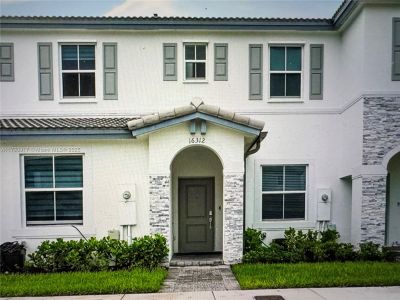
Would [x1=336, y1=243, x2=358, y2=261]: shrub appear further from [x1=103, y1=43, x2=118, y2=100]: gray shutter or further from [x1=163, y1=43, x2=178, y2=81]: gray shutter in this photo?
[x1=103, y1=43, x2=118, y2=100]: gray shutter

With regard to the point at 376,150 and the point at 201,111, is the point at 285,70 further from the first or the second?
the point at 201,111

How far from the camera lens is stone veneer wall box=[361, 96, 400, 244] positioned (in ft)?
31.1

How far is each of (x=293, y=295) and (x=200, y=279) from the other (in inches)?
84.1

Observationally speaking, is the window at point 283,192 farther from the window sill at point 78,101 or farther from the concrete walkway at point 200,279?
the window sill at point 78,101

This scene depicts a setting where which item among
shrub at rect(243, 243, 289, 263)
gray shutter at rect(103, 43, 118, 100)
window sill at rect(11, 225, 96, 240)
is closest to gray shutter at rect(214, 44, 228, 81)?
gray shutter at rect(103, 43, 118, 100)

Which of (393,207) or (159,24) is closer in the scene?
(159,24)

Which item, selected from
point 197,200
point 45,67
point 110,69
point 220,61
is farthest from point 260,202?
point 45,67

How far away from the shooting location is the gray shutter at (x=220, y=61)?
10.9m

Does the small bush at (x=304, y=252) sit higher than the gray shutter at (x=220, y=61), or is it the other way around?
the gray shutter at (x=220, y=61)

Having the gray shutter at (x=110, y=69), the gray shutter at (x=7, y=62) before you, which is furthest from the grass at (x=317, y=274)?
the gray shutter at (x=7, y=62)

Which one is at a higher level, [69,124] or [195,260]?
[69,124]

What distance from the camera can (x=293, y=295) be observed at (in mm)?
6477

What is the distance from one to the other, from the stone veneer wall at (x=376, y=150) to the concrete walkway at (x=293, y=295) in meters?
2.93

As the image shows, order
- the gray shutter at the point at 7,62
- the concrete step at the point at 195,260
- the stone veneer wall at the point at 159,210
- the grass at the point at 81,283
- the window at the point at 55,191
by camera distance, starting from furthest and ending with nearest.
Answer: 1. the gray shutter at the point at 7,62
2. the window at the point at 55,191
3. the concrete step at the point at 195,260
4. the stone veneer wall at the point at 159,210
5. the grass at the point at 81,283
